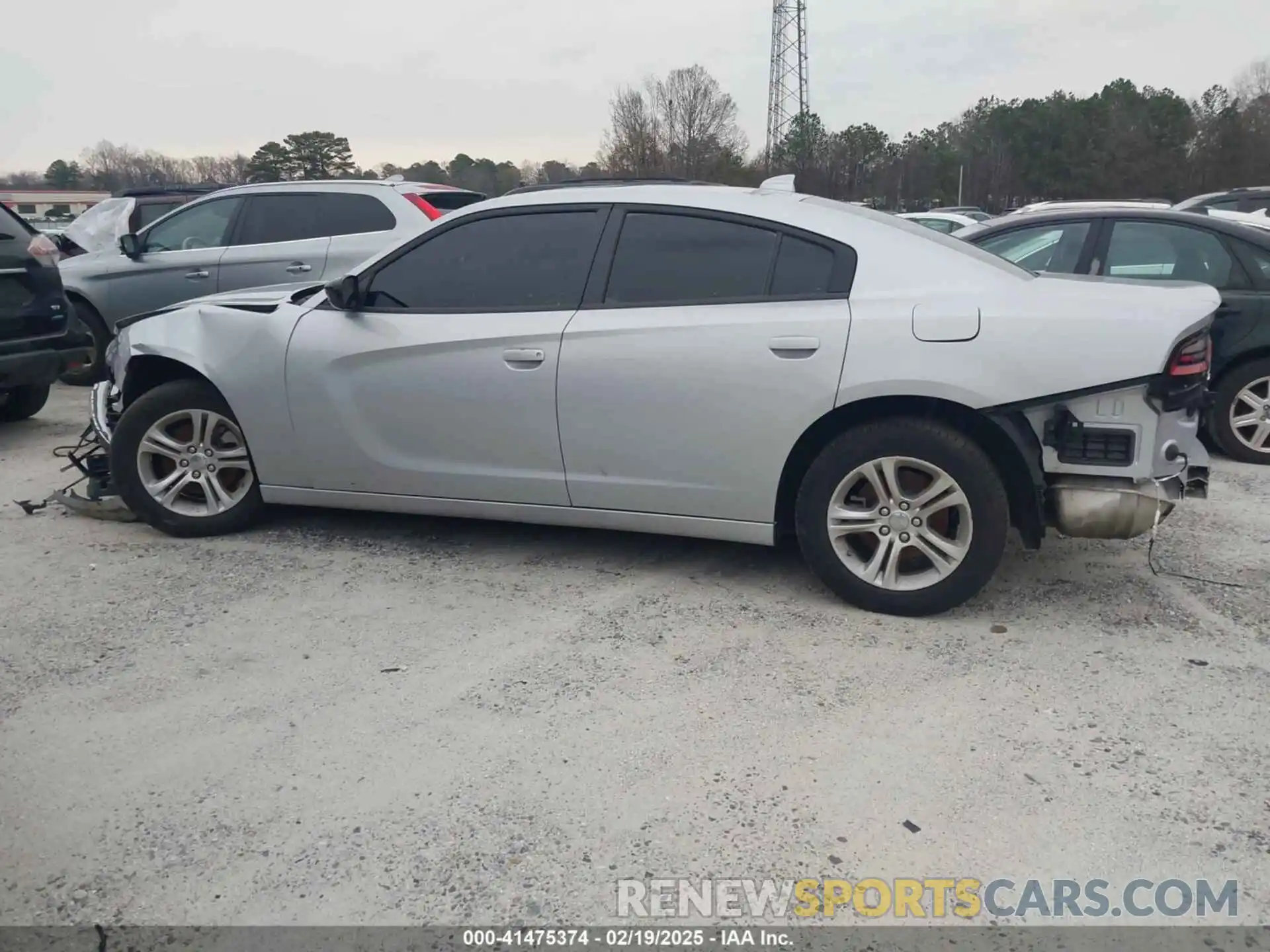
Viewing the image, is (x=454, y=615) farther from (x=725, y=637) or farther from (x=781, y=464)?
(x=781, y=464)

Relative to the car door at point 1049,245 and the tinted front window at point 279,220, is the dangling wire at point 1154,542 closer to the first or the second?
the car door at point 1049,245

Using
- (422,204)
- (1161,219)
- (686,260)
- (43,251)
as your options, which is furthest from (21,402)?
(1161,219)

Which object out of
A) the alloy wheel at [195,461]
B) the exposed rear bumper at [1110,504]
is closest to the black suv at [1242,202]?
the exposed rear bumper at [1110,504]

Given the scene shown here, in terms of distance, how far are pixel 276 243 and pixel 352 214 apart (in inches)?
27.3

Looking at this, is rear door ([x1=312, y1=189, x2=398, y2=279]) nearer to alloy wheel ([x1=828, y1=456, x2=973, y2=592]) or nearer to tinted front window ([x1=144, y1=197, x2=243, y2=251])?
tinted front window ([x1=144, y1=197, x2=243, y2=251])

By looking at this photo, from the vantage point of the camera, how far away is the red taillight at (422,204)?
7969 millimetres

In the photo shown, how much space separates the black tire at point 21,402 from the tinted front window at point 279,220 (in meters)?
1.92

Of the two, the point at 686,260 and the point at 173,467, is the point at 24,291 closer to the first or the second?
the point at 173,467

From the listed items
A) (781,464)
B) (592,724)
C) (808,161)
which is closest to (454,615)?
(592,724)

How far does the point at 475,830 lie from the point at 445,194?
6.61 m

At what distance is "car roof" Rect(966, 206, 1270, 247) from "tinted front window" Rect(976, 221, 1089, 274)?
4 centimetres

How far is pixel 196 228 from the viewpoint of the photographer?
336 inches

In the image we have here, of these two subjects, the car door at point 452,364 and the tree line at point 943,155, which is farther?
the tree line at point 943,155

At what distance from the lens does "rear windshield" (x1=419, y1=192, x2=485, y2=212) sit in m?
8.15
